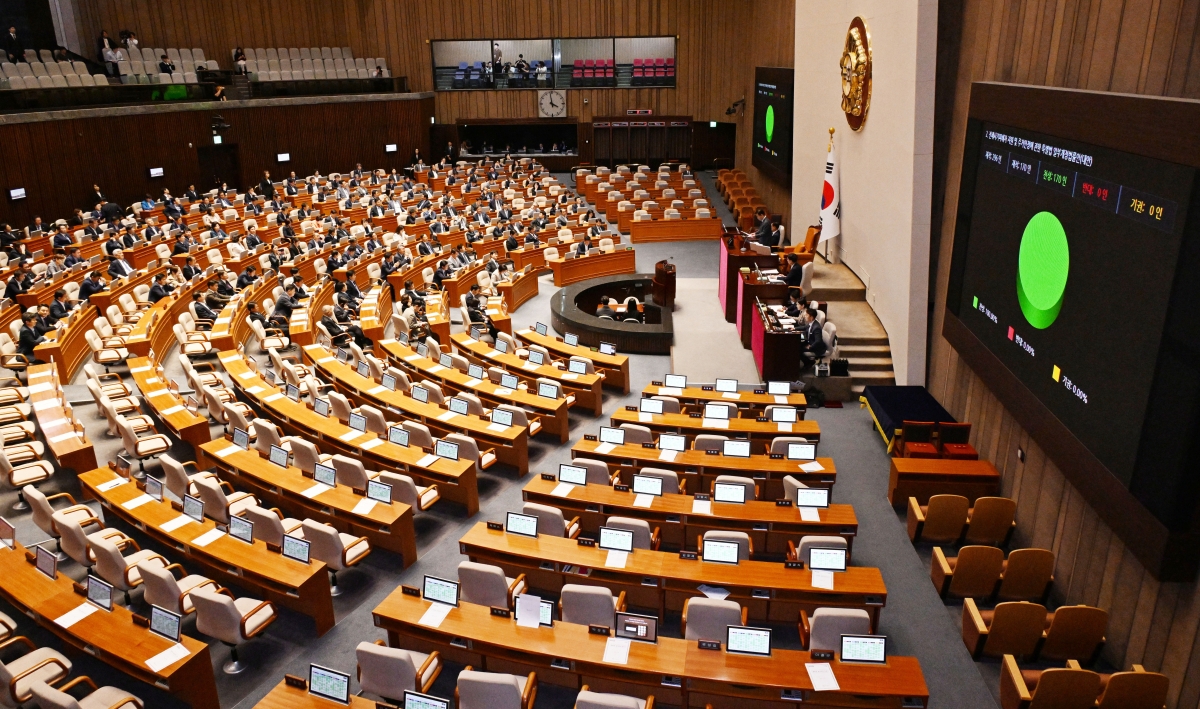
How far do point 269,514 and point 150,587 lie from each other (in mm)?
1134

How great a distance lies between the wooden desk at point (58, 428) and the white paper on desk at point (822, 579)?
8.12 m

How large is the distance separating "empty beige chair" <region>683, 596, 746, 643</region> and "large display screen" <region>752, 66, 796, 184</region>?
16.5 metres

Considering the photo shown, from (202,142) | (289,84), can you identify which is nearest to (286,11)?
(289,84)

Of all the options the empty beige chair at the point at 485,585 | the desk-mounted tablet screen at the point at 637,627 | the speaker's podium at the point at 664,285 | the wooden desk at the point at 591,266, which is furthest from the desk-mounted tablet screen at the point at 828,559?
the wooden desk at the point at 591,266

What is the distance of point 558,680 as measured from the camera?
631 cm

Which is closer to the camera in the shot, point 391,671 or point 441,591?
point 391,671

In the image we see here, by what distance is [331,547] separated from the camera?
7559 mm

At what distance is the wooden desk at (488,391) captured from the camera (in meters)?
11.1

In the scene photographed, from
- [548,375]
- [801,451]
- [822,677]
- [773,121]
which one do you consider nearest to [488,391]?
[548,375]

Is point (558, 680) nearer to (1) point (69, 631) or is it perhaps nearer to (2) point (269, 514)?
(2) point (269, 514)

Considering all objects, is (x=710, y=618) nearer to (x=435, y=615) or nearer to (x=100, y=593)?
(x=435, y=615)

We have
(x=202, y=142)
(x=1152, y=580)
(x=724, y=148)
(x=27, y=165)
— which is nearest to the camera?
(x=1152, y=580)

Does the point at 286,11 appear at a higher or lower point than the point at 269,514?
higher

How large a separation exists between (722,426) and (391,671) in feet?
18.3
